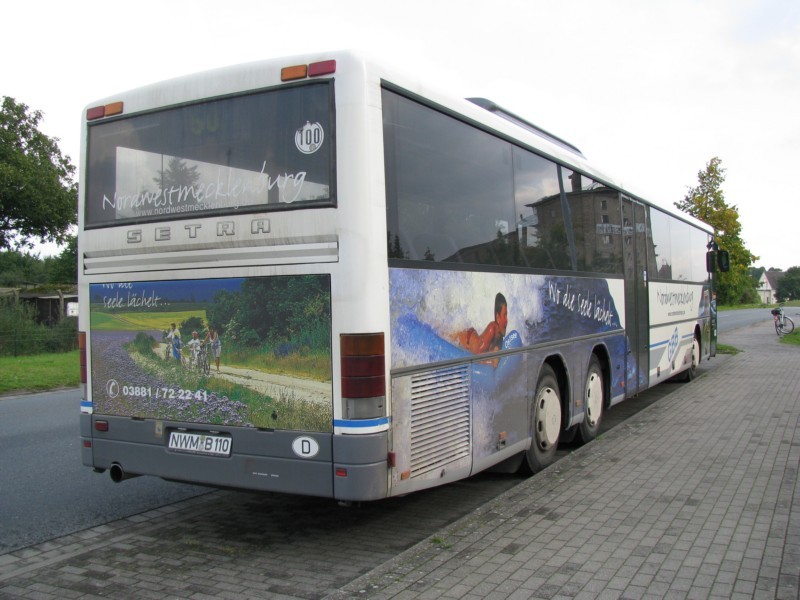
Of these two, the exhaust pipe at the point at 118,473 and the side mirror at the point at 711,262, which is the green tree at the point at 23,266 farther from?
the exhaust pipe at the point at 118,473

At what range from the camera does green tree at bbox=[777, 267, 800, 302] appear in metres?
152

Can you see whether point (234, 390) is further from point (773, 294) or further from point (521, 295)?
point (773, 294)

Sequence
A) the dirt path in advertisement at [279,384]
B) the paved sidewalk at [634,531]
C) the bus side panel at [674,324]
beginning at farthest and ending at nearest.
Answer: the bus side panel at [674,324], the dirt path in advertisement at [279,384], the paved sidewalk at [634,531]

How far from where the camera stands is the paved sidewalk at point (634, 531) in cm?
409

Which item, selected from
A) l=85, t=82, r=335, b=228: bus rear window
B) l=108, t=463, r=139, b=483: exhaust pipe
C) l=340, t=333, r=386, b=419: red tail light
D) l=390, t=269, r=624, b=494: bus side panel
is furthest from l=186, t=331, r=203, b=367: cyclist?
l=390, t=269, r=624, b=494: bus side panel

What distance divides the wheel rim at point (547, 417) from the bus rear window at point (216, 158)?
3.46 m

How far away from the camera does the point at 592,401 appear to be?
8.56 meters

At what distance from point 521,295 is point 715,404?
595 cm

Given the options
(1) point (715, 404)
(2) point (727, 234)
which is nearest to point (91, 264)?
(1) point (715, 404)

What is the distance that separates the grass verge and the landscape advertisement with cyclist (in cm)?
1046

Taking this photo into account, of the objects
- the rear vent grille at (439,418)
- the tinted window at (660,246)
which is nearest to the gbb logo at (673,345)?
the tinted window at (660,246)

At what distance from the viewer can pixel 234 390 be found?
495 cm

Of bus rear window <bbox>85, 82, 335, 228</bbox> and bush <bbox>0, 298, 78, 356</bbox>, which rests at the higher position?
bus rear window <bbox>85, 82, 335, 228</bbox>

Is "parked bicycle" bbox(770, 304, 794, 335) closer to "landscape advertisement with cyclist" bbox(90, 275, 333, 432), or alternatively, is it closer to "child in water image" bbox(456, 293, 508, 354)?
"child in water image" bbox(456, 293, 508, 354)
